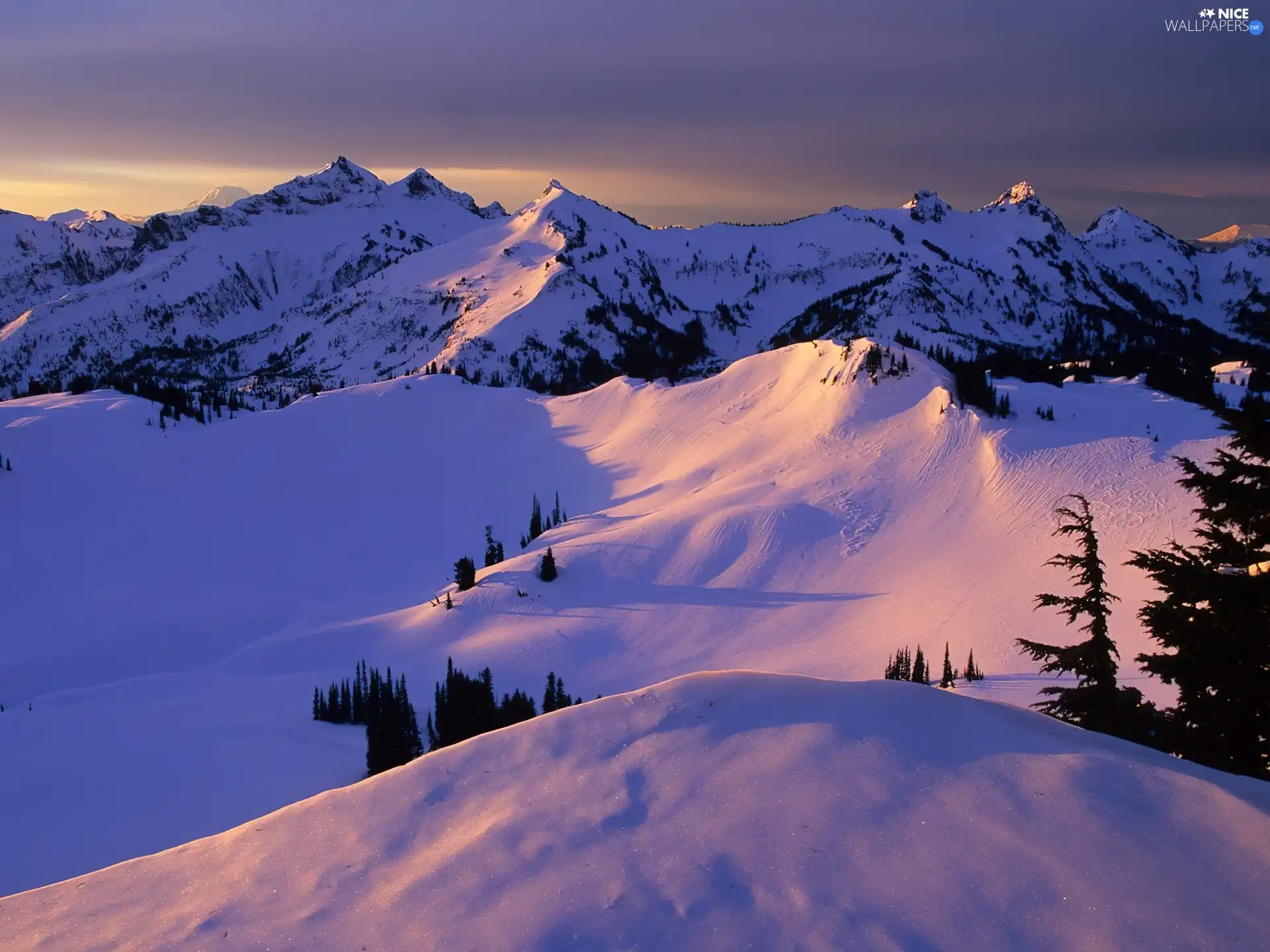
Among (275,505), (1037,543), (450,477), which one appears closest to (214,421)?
(275,505)

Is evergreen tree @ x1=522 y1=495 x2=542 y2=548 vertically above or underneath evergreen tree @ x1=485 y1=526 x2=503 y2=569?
above

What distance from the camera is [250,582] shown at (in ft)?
248

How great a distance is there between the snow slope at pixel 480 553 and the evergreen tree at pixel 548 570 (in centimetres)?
153

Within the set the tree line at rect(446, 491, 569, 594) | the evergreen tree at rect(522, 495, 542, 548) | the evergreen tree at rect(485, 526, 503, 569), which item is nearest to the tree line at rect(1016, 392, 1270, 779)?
the tree line at rect(446, 491, 569, 594)

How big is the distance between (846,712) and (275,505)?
9228cm

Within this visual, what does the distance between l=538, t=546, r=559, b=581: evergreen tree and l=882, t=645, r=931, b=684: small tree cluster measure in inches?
1026

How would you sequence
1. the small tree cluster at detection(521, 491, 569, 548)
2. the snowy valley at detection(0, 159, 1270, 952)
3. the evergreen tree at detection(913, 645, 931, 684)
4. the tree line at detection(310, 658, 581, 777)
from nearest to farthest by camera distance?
1. the snowy valley at detection(0, 159, 1270, 952)
2. the tree line at detection(310, 658, 581, 777)
3. the evergreen tree at detection(913, 645, 931, 684)
4. the small tree cluster at detection(521, 491, 569, 548)

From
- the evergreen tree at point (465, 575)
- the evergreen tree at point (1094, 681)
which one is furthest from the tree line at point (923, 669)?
the evergreen tree at point (465, 575)

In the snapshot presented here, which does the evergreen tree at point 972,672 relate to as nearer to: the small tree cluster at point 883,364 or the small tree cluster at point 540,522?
the small tree cluster at point 883,364

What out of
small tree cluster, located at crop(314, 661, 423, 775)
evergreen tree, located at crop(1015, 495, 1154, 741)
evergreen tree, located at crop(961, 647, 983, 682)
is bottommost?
small tree cluster, located at crop(314, 661, 423, 775)

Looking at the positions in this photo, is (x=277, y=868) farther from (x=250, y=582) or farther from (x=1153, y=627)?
(x=250, y=582)

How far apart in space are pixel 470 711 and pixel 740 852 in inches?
1354

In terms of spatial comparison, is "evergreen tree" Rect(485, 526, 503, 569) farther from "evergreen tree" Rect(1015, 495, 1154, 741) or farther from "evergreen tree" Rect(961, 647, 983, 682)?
"evergreen tree" Rect(1015, 495, 1154, 741)

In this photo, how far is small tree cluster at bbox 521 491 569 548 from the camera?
77.6 metres
